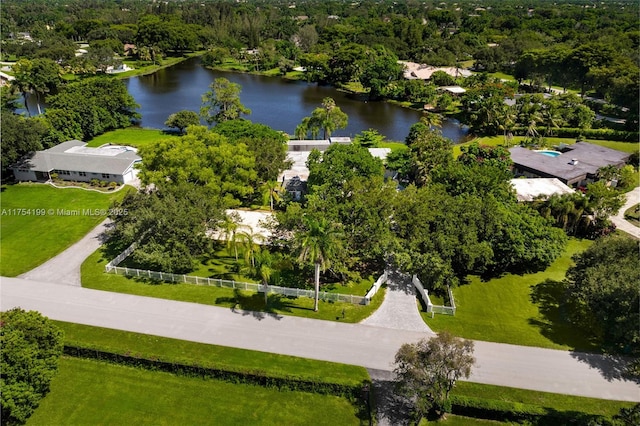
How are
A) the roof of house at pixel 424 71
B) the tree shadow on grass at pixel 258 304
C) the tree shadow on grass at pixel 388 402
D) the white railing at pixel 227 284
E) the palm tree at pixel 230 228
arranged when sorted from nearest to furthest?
the tree shadow on grass at pixel 388 402 → the tree shadow on grass at pixel 258 304 → the white railing at pixel 227 284 → the palm tree at pixel 230 228 → the roof of house at pixel 424 71

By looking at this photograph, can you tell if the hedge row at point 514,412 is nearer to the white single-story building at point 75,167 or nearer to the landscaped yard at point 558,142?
the white single-story building at point 75,167

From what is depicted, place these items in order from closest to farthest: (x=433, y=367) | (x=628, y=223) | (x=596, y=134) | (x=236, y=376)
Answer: (x=433, y=367) → (x=236, y=376) → (x=628, y=223) → (x=596, y=134)

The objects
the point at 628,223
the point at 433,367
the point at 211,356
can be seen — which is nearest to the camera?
the point at 433,367

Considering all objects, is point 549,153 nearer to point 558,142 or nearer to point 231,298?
point 558,142

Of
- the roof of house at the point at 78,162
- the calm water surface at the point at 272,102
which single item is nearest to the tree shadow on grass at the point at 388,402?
the roof of house at the point at 78,162

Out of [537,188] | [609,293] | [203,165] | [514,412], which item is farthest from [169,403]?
[537,188]

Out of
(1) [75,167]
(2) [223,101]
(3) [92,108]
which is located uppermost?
(2) [223,101]

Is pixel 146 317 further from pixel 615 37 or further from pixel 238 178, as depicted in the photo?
pixel 615 37
